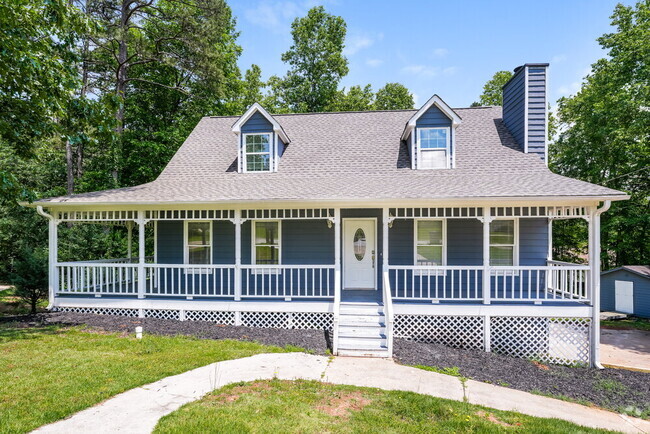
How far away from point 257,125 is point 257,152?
0.95 meters

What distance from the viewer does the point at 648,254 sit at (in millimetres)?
20156

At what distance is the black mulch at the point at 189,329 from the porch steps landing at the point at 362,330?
1.77 ft

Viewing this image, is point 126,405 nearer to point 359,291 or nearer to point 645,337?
point 359,291

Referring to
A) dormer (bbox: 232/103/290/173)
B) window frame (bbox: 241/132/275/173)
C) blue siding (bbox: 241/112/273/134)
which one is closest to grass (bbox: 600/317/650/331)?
window frame (bbox: 241/132/275/173)

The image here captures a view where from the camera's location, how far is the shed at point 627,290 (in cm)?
1614

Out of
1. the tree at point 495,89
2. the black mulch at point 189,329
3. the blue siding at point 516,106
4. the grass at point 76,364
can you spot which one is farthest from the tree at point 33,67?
the tree at point 495,89

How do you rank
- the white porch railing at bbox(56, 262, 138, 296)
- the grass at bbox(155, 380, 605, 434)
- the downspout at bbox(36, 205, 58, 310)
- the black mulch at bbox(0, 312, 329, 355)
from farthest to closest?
the downspout at bbox(36, 205, 58, 310) < the white porch railing at bbox(56, 262, 138, 296) < the black mulch at bbox(0, 312, 329, 355) < the grass at bbox(155, 380, 605, 434)

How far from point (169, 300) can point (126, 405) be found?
501cm

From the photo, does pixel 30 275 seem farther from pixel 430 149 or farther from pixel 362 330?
pixel 430 149

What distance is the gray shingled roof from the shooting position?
8.95 m

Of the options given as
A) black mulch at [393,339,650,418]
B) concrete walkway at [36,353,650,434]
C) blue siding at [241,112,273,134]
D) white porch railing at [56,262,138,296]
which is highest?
blue siding at [241,112,273,134]

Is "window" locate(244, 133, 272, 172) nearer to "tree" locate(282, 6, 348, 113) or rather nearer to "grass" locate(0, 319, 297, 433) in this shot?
"grass" locate(0, 319, 297, 433)

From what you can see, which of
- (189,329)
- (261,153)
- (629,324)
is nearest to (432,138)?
(261,153)

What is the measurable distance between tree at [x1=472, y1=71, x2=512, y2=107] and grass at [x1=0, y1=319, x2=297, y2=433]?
93.0 feet
